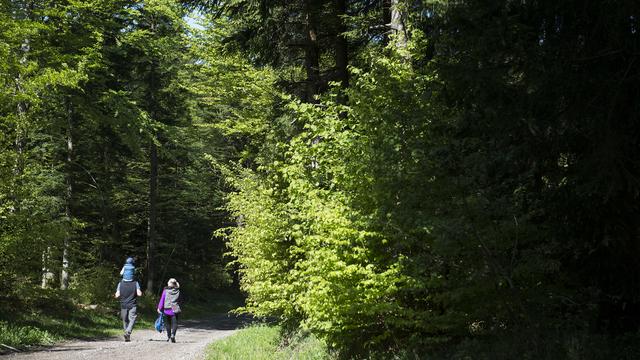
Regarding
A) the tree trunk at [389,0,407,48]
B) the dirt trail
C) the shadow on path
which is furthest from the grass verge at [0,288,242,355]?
the tree trunk at [389,0,407,48]

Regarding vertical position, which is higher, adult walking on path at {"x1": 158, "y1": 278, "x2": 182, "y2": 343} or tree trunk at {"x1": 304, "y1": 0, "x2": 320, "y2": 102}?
tree trunk at {"x1": 304, "y1": 0, "x2": 320, "y2": 102}

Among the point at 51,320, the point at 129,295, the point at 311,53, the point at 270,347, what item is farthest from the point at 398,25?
the point at 51,320

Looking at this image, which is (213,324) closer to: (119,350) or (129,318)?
(129,318)

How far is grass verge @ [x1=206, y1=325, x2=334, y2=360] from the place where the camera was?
364 inches

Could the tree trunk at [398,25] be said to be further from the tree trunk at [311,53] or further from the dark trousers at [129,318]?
the dark trousers at [129,318]

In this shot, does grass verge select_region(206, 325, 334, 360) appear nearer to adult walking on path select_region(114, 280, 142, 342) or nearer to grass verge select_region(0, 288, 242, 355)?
adult walking on path select_region(114, 280, 142, 342)

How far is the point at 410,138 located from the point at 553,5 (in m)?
2.23

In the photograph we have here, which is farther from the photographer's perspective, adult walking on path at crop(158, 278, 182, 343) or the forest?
adult walking on path at crop(158, 278, 182, 343)

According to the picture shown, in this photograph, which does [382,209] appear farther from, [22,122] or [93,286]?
[93,286]

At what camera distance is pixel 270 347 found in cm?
1132

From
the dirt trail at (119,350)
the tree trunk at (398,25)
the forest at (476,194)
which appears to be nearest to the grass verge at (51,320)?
the dirt trail at (119,350)

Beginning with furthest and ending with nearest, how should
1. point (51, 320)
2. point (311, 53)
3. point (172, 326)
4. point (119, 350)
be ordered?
point (172, 326) < point (51, 320) < point (311, 53) < point (119, 350)

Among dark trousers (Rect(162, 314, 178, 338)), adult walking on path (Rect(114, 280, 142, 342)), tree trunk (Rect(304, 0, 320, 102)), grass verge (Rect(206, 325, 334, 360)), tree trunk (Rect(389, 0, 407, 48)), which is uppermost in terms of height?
tree trunk (Rect(304, 0, 320, 102))

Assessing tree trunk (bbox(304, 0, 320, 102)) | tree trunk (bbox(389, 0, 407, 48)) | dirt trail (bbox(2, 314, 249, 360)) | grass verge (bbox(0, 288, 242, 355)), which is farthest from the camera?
tree trunk (bbox(304, 0, 320, 102))
